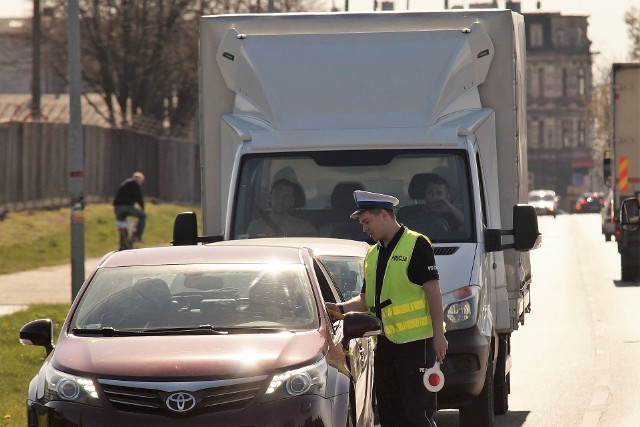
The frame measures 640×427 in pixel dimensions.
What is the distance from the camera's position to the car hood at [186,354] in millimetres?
7457

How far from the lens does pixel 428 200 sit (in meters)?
12.0

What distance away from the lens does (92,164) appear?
1743 inches

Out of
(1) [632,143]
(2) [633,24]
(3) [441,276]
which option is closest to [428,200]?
(3) [441,276]

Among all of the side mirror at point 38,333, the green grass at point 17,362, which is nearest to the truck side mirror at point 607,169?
the green grass at point 17,362

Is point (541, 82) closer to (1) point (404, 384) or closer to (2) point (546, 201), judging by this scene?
(2) point (546, 201)

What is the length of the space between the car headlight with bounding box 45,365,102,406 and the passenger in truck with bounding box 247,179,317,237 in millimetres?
4669

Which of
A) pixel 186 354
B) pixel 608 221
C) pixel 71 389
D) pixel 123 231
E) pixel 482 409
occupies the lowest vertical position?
pixel 608 221

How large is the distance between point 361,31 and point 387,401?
474 cm

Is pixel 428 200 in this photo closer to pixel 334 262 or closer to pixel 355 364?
pixel 334 262

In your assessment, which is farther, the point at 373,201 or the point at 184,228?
the point at 184,228

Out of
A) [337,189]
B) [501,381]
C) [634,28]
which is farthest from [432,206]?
[634,28]

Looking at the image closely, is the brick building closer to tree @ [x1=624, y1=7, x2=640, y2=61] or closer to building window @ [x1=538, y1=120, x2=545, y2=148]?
building window @ [x1=538, y1=120, x2=545, y2=148]

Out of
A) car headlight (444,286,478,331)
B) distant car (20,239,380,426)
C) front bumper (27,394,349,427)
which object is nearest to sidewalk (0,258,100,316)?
car headlight (444,286,478,331)

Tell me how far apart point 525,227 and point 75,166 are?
10.4m
